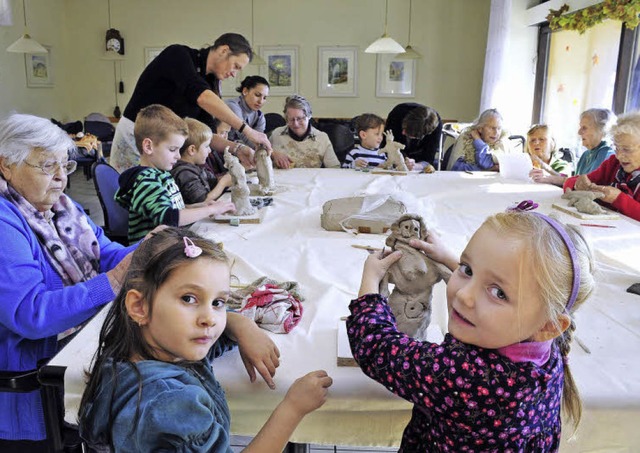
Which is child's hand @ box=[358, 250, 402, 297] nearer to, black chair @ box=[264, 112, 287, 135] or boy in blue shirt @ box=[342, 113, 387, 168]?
boy in blue shirt @ box=[342, 113, 387, 168]

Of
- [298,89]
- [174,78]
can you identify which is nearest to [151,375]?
[174,78]

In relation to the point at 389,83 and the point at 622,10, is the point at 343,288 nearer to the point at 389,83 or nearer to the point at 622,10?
the point at 622,10

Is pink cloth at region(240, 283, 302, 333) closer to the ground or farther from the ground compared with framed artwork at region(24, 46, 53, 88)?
closer to the ground

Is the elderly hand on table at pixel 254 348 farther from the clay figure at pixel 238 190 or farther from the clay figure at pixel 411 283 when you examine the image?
the clay figure at pixel 238 190

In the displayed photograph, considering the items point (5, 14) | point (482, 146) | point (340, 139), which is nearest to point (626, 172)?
point (482, 146)

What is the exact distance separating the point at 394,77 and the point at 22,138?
808 centimetres

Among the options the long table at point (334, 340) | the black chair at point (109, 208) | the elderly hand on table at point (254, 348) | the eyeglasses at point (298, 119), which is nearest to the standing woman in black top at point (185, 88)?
the black chair at point (109, 208)

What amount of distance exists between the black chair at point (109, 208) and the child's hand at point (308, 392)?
5.98 ft

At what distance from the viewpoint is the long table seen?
41.7 inches

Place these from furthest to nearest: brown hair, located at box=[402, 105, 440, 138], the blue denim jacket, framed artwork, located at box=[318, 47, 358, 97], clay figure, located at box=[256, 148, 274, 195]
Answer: framed artwork, located at box=[318, 47, 358, 97] < brown hair, located at box=[402, 105, 440, 138] < clay figure, located at box=[256, 148, 274, 195] < the blue denim jacket

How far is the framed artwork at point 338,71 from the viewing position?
29.1ft

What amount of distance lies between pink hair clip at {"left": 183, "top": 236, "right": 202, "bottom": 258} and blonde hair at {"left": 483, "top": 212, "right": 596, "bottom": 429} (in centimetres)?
49

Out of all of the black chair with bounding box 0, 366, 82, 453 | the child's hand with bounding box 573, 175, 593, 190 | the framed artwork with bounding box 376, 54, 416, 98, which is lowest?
the black chair with bounding box 0, 366, 82, 453

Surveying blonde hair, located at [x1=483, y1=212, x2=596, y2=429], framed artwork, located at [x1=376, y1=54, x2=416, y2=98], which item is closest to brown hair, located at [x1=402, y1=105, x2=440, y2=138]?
blonde hair, located at [x1=483, y1=212, x2=596, y2=429]
